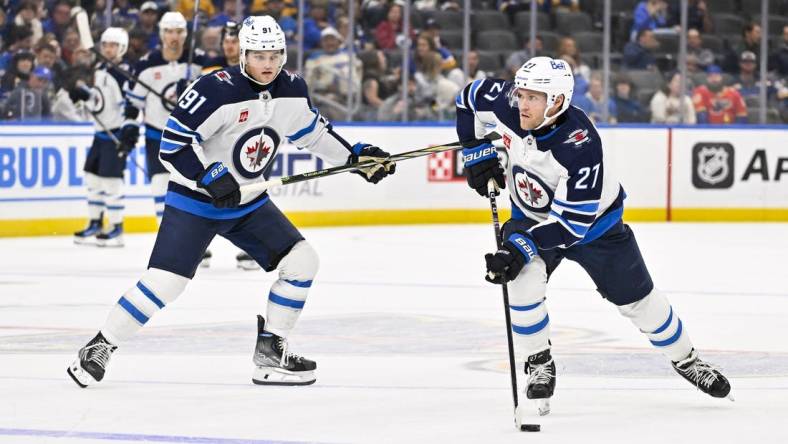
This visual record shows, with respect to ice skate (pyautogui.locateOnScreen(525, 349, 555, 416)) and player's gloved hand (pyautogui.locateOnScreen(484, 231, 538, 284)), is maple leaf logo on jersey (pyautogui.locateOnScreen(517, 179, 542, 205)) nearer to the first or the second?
player's gloved hand (pyautogui.locateOnScreen(484, 231, 538, 284))

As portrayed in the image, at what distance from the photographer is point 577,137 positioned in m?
4.84

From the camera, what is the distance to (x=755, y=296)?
8.45 meters

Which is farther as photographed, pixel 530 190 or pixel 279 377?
pixel 279 377

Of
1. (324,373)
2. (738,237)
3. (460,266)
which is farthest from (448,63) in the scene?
(324,373)

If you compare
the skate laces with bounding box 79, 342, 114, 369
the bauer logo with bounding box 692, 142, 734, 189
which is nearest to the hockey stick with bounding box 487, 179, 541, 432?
the skate laces with bounding box 79, 342, 114, 369

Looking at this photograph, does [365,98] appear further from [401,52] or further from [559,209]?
[559,209]

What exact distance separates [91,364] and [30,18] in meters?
6.81

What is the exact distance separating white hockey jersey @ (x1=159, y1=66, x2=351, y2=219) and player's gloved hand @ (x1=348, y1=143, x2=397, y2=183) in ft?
0.69

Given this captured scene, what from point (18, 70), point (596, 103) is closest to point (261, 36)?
point (18, 70)

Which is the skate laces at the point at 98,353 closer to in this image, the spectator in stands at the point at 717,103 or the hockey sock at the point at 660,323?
the hockey sock at the point at 660,323

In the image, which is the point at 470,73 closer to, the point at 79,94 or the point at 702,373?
the point at 79,94

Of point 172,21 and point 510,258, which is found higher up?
point 172,21

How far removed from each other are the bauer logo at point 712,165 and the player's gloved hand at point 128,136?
17.2 feet

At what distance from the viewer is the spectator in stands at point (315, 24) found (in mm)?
12844
